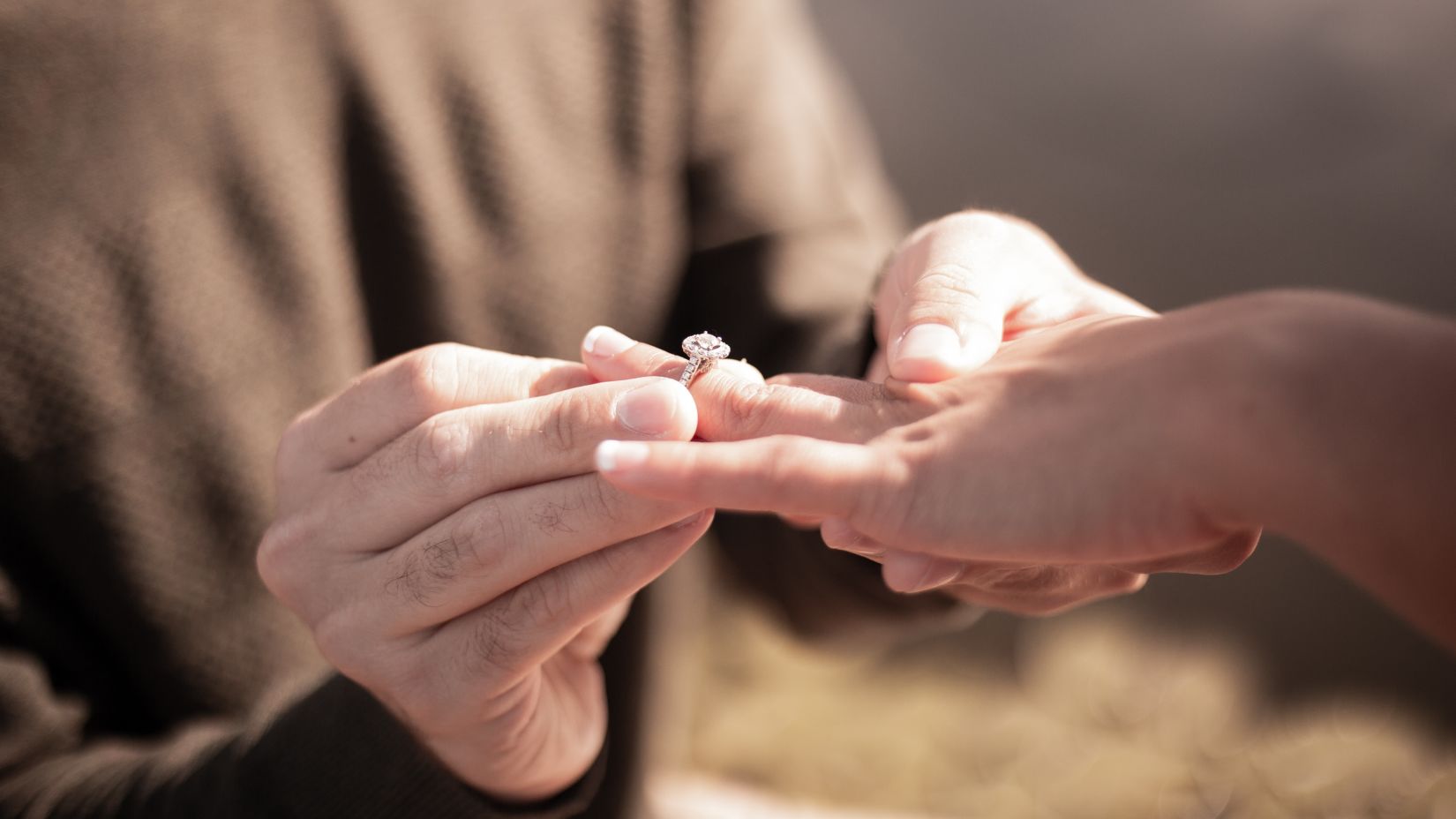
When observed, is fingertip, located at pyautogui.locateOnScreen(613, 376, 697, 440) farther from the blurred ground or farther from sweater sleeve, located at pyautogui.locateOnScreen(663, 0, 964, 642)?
the blurred ground

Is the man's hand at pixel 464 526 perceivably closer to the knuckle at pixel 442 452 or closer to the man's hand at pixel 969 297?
the knuckle at pixel 442 452

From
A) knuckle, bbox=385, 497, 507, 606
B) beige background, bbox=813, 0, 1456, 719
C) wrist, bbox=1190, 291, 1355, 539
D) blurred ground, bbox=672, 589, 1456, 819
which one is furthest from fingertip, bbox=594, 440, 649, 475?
beige background, bbox=813, 0, 1456, 719

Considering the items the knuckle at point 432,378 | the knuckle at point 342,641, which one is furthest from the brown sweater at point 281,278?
the knuckle at point 432,378

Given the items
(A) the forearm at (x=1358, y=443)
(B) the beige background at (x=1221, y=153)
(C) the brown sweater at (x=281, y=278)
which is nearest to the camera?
(A) the forearm at (x=1358, y=443)

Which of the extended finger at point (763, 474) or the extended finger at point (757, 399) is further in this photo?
the extended finger at point (757, 399)

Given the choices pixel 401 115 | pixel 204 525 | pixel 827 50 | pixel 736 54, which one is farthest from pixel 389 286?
pixel 827 50

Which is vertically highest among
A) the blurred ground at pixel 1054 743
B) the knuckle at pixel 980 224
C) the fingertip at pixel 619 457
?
the knuckle at pixel 980 224
